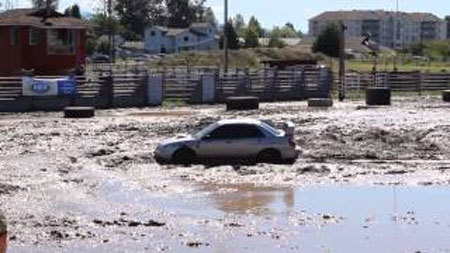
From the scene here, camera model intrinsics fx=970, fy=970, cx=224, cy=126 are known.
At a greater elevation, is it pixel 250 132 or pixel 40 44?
pixel 40 44

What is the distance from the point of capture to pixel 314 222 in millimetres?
16922

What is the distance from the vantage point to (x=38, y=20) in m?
58.2

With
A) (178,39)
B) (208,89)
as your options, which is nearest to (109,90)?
(208,89)

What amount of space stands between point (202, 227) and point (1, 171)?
9.63 metres

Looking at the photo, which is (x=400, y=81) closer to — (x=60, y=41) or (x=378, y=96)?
(x=378, y=96)

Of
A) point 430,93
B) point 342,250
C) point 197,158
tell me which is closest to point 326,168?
point 197,158

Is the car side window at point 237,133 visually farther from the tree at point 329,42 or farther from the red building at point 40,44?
the tree at point 329,42

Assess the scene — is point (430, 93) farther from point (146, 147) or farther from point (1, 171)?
point (1, 171)

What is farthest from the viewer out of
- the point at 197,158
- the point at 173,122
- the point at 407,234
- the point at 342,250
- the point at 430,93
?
the point at 430,93

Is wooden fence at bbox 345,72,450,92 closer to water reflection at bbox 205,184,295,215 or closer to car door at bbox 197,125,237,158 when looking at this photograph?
car door at bbox 197,125,237,158

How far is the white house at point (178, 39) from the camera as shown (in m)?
186

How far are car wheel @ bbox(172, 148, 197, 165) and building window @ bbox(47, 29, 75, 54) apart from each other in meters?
33.2

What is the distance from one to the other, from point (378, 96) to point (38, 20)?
20.8 metres

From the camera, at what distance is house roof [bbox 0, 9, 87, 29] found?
56.7m
